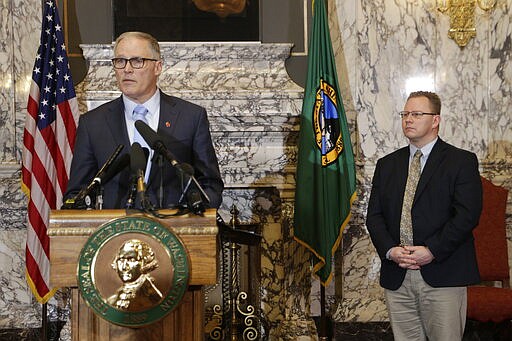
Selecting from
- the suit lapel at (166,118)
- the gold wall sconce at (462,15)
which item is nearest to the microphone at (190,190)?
the suit lapel at (166,118)

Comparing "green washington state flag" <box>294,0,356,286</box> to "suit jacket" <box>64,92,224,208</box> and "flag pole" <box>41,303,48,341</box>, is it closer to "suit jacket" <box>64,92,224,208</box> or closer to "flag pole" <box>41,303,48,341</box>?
"flag pole" <box>41,303,48,341</box>

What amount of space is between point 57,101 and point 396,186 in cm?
273

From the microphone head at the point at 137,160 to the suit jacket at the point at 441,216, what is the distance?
1.88m

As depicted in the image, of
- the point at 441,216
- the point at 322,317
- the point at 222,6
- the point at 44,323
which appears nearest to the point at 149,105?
the point at 441,216

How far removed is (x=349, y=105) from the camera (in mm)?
6371

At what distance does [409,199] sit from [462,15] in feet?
8.34

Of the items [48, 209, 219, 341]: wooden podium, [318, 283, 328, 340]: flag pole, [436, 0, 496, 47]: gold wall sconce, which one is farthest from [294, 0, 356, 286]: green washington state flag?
[48, 209, 219, 341]: wooden podium

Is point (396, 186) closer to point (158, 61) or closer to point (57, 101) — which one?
point (158, 61)

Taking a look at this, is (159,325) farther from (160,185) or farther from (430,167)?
(430,167)

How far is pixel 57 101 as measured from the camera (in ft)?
19.2

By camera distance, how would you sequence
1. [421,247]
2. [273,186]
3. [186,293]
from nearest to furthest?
1. [186,293]
2. [421,247]
3. [273,186]

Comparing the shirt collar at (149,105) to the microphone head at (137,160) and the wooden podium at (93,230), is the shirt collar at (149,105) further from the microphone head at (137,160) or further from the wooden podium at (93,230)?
the wooden podium at (93,230)

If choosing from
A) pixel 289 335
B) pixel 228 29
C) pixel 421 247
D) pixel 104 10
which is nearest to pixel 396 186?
pixel 421 247

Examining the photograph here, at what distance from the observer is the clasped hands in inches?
163
